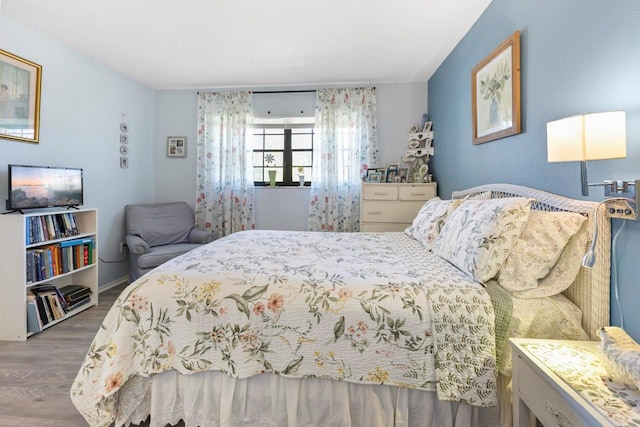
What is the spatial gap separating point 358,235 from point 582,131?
1715 millimetres

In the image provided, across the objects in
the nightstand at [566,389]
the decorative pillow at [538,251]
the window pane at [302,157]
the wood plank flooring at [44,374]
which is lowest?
the wood plank flooring at [44,374]

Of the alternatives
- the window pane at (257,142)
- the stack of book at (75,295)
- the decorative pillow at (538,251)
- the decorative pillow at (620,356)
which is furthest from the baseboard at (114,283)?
the decorative pillow at (620,356)

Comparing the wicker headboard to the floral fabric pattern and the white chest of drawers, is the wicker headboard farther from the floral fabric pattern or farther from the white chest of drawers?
the white chest of drawers

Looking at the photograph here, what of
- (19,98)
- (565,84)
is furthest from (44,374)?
(565,84)

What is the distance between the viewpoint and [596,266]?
1210mm

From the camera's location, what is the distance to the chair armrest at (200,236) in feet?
12.3

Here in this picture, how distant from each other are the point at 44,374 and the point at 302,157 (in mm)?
3261

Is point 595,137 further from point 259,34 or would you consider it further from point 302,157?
point 302,157

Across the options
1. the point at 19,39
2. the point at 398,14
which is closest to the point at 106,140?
the point at 19,39

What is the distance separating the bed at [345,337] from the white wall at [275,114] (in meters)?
2.68

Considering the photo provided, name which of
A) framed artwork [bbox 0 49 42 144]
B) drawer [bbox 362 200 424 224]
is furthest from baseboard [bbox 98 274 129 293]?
drawer [bbox 362 200 424 224]

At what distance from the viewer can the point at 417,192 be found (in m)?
3.40

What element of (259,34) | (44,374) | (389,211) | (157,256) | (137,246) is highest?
(259,34)

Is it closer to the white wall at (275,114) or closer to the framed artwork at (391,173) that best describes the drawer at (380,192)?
the framed artwork at (391,173)
